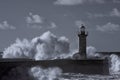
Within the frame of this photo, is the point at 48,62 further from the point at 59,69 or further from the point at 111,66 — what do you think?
the point at 111,66

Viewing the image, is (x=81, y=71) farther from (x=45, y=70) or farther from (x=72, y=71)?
(x=45, y=70)

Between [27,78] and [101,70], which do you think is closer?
[27,78]

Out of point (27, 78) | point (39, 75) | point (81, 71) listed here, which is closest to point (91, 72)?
point (81, 71)

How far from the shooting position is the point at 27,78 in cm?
3653

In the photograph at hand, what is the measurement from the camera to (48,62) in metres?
47.0

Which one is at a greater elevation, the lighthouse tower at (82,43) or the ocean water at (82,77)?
the lighthouse tower at (82,43)

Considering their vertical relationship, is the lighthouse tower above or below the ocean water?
above

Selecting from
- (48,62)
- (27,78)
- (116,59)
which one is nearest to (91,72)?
(48,62)

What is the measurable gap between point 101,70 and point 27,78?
49.7 ft

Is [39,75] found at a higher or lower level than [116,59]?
lower

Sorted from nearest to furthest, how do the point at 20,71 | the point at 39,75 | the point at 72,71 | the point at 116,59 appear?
the point at 20,71 < the point at 39,75 < the point at 72,71 < the point at 116,59

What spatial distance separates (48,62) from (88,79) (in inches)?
173

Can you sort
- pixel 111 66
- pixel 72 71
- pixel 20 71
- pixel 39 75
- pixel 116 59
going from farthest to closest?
pixel 116 59
pixel 111 66
pixel 72 71
pixel 39 75
pixel 20 71

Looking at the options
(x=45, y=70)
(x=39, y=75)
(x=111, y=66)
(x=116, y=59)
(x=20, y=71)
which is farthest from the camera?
(x=116, y=59)
